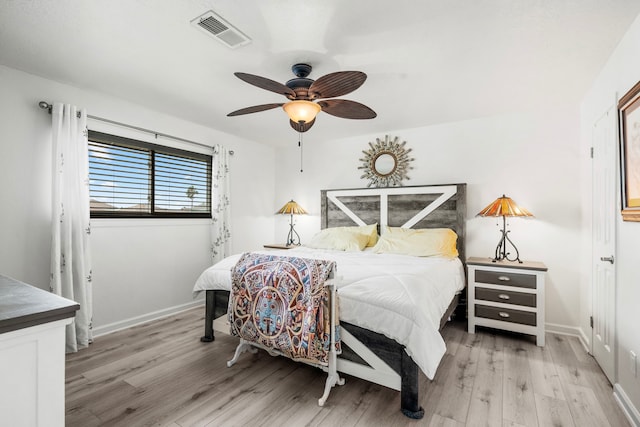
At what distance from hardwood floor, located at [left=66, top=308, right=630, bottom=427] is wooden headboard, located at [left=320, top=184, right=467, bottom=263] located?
1.47m

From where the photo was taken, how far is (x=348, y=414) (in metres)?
1.92

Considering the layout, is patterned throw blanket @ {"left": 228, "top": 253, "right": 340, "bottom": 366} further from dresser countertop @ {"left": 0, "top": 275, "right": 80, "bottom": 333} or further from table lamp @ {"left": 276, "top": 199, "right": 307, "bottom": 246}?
A: table lamp @ {"left": 276, "top": 199, "right": 307, "bottom": 246}

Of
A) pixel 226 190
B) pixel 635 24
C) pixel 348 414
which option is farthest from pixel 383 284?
pixel 226 190

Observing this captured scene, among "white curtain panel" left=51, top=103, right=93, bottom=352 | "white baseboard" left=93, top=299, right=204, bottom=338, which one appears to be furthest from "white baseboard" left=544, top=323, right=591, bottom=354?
"white curtain panel" left=51, top=103, right=93, bottom=352

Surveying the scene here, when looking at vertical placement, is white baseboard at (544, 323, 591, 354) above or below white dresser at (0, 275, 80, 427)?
below

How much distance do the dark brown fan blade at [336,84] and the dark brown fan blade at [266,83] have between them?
0.17 metres

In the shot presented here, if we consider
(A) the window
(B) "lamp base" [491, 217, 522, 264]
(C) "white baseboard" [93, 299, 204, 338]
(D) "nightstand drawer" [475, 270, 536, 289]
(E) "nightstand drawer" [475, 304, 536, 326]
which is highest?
(A) the window

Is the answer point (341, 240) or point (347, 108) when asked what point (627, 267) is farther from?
Result: point (341, 240)

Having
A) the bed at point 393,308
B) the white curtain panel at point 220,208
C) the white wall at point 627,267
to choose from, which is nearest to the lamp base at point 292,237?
the white curtain panel at point 220,208

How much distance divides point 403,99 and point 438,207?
1462 mm

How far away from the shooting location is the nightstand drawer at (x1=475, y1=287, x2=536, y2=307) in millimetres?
2988

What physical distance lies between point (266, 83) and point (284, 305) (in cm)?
Result: 153

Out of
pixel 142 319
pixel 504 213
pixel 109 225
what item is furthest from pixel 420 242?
pixel 109 225

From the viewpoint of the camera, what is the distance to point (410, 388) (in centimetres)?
189
